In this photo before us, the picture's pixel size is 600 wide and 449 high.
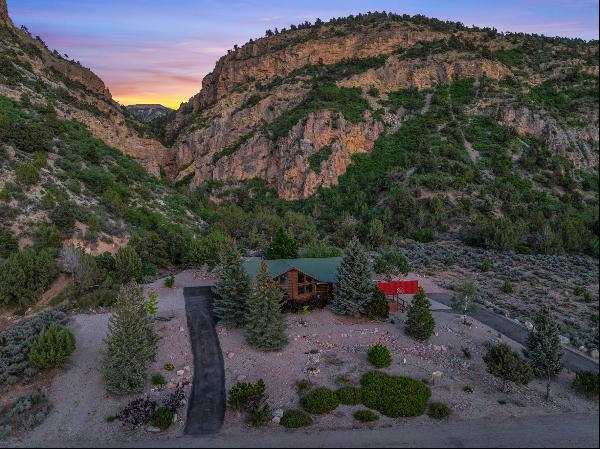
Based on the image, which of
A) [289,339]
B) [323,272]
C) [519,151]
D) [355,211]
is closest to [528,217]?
[519,151]

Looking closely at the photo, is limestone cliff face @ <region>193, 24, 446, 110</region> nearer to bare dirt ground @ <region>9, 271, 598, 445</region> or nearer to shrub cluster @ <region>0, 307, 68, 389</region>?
bare dirt ground @ <region>9, 271, 598, 445</region>

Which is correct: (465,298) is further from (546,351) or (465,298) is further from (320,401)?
(320,401)

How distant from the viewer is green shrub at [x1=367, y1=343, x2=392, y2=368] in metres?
18.1

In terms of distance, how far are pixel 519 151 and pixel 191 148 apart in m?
54.6

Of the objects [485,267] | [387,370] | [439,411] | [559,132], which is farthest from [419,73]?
[439,411]

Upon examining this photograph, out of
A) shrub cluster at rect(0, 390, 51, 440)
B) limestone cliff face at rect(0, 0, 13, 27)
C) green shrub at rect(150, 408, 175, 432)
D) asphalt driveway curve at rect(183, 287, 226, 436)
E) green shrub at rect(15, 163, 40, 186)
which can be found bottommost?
shrub cluster at rect(0, 390, 51, 440)

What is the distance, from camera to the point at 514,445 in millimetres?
10531

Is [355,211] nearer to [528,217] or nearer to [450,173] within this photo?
[450,173]

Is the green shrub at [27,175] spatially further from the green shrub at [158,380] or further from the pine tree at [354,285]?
the pine tree at [354,285]

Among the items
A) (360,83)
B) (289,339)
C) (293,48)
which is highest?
(293,48)

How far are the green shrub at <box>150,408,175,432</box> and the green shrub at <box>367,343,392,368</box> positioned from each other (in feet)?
27.7

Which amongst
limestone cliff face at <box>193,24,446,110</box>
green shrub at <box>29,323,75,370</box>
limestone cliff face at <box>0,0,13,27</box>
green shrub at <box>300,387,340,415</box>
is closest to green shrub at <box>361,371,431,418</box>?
green shrub at <box>300,387,340,415</box>

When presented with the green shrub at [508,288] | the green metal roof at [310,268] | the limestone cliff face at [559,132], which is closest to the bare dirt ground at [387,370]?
the green metal roof at [310,268]

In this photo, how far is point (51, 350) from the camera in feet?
59.0
